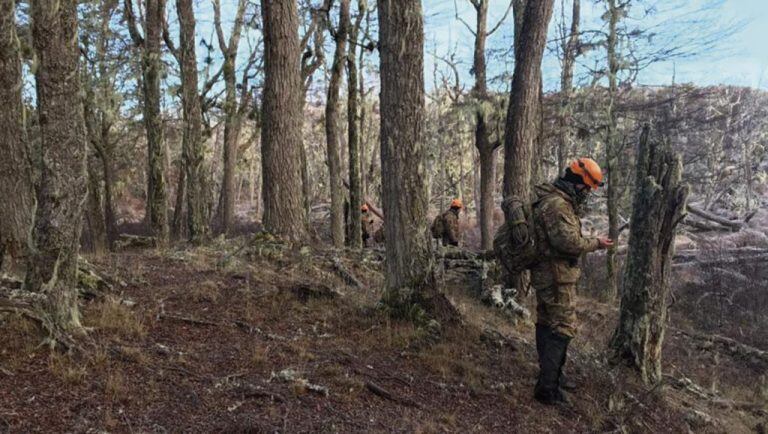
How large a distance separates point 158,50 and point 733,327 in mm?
13176

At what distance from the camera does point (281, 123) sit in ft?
30.5

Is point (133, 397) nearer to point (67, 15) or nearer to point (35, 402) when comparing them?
point (35, 402)

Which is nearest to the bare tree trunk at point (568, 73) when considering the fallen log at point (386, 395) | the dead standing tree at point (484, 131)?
the dead standing tree at point (484, 131)

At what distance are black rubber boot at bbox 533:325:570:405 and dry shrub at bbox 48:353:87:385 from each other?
3.45 meters

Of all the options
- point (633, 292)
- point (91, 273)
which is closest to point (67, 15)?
point (91, 273)

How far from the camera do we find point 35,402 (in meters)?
3.26

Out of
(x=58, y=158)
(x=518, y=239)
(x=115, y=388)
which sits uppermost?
(x=58, y=158)

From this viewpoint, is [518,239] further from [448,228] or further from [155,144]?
[155,144]

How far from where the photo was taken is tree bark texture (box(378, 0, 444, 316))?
568 centimetres

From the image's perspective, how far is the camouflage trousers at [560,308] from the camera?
182 inches

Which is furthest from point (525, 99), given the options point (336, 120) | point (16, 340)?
point (336, 120)

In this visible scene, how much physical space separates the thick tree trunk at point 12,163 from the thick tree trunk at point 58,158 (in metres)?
2.67

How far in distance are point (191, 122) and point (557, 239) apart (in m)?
10.2

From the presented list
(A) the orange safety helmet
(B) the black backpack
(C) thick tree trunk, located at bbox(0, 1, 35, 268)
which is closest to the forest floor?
(C) thick tree trunk, located at bbox(0, 1, 35, 268)
